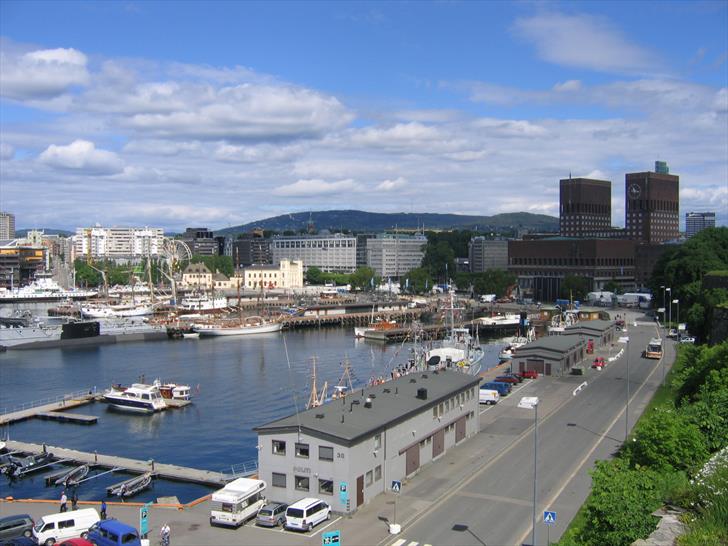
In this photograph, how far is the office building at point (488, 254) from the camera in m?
145

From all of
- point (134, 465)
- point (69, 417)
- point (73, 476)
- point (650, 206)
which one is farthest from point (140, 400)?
point (650, 206)

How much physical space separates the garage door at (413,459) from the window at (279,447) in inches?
132

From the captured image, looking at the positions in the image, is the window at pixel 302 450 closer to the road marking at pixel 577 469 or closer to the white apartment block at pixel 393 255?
the road marking at pixel 577 469

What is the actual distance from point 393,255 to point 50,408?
118 meters

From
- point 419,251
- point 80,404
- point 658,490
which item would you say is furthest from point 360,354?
point 419,251

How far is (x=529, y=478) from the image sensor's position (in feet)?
58.5

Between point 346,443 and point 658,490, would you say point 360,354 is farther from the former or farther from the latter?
point 658,490

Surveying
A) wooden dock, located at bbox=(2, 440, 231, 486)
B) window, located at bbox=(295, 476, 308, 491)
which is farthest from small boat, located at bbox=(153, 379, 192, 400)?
window, located at bbox=(295, 476, 308, 491)

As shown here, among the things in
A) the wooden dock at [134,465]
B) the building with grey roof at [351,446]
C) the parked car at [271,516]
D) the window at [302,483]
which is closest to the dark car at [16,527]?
the parked car at [271,516]

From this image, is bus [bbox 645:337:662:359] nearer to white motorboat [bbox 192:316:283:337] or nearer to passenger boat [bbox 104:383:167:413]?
passenger boat [bbox 104:383:167:413]

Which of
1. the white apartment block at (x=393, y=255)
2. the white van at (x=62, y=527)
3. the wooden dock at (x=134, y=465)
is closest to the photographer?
the white van at (x=62, y=527)

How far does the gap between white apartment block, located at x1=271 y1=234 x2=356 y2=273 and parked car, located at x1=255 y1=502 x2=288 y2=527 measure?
134 meters

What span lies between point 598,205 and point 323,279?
154 ft

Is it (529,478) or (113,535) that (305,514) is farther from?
(529,478)
